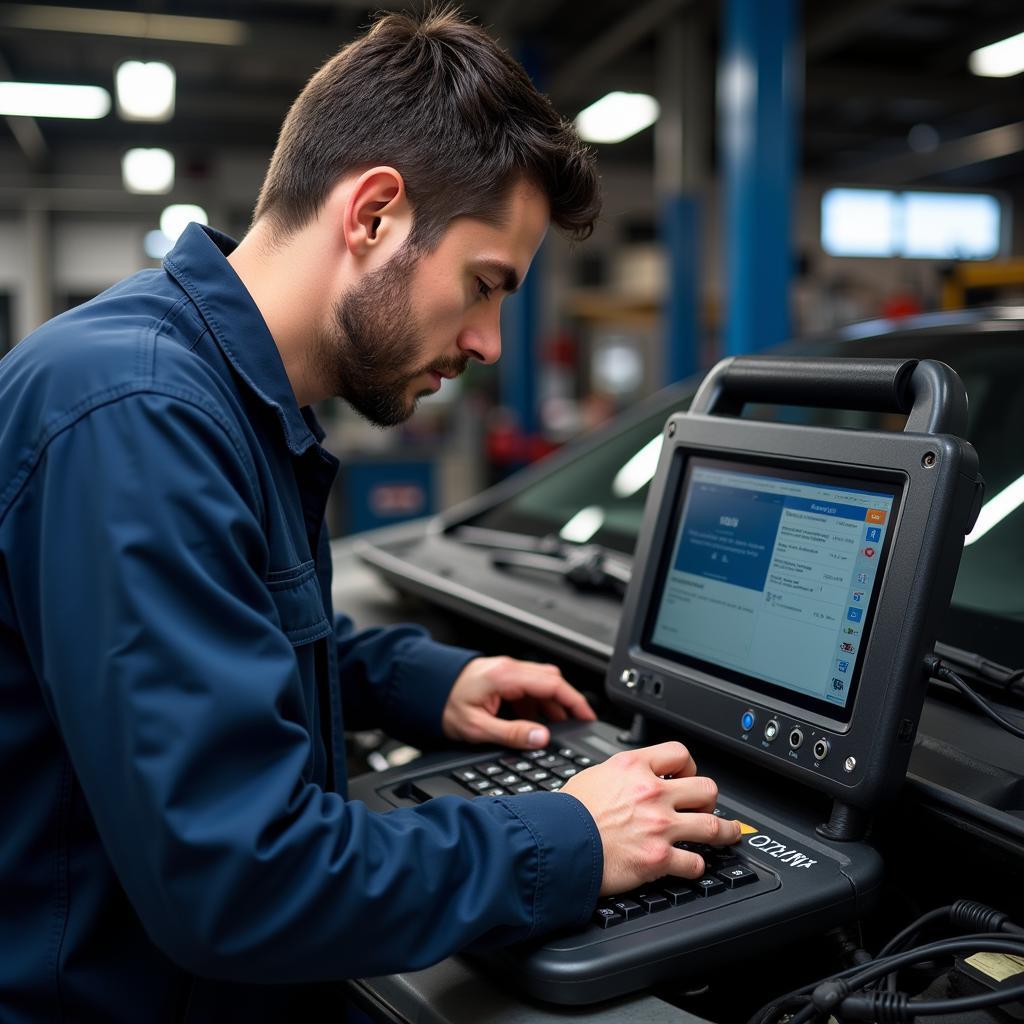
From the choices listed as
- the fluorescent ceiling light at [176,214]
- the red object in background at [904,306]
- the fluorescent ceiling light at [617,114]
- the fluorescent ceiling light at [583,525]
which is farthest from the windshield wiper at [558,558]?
the fluorescent ceiling light at [176,214]

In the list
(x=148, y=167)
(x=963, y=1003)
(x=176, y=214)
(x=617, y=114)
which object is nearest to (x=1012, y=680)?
(x=963, y=1003)

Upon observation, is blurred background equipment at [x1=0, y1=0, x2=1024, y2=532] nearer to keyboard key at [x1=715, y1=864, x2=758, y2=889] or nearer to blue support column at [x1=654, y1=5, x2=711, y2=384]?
blue support column at [x1=654, y1=5, x2=711, y2=384]

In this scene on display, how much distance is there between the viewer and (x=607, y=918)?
69cm

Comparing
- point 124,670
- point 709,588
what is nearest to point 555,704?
point 709,588

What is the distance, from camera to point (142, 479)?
0.63 metres

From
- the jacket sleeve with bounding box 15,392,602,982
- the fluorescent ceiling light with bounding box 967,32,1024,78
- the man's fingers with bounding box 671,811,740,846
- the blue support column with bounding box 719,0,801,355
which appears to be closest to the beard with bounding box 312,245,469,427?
the jacket sleeve with bounding box 15,392,602,982

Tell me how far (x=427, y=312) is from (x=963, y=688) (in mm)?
502

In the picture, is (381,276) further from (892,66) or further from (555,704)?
(892,66)

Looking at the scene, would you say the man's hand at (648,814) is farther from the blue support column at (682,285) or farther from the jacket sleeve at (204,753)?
the blue support column at (682,285)

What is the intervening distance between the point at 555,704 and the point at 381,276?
460 millimetres

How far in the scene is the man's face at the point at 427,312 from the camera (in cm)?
85

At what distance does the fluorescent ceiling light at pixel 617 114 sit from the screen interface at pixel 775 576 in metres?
6.80

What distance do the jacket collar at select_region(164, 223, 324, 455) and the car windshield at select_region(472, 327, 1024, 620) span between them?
63cm

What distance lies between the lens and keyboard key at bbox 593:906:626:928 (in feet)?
2.26
